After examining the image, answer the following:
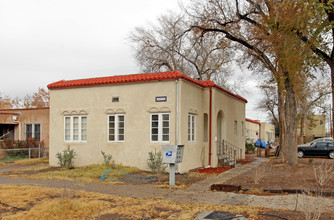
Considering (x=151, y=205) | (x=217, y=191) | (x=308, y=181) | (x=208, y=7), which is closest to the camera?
(x=151, y=205)

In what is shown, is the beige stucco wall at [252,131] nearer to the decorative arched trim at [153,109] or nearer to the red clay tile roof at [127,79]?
the red clay tile roof at [127,79]

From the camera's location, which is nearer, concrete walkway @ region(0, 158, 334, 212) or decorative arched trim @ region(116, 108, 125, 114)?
concrete walkway @ region(0, 158, 334, 212)

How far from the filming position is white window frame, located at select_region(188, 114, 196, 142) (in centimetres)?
1582

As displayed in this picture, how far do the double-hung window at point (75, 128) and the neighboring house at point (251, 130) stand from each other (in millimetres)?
25792

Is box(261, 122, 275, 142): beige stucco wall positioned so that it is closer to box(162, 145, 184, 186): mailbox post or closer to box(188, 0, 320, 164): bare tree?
box(188, 0, 320, 164): bare tree

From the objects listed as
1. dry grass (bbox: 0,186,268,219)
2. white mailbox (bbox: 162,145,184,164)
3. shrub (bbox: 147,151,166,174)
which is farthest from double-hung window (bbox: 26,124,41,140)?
white mailbox (bbox: 162,145,184,164)

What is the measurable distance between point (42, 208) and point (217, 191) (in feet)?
16.7

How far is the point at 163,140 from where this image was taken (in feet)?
49.3

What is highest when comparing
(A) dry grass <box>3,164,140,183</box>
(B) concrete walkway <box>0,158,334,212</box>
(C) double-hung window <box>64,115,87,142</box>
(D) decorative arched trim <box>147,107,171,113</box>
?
(D) decorative arched trim <box>147,107,171,113</box>

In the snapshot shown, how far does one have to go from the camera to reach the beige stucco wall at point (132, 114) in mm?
15016

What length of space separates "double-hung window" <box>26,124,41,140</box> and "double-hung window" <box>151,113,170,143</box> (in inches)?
454

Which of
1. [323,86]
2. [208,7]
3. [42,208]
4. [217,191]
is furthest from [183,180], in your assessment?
[323,86]

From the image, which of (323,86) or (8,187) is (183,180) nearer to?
(8,187)

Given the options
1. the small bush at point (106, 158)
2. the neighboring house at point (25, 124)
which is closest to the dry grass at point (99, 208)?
the small bush at point (106, 158)
